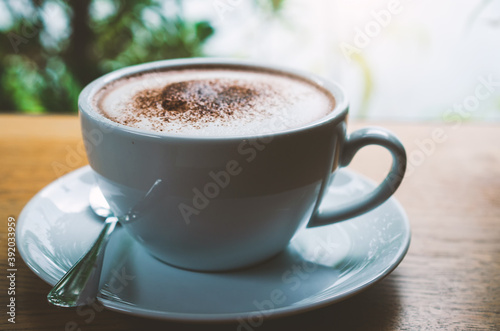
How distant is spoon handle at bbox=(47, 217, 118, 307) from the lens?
0.51 meters

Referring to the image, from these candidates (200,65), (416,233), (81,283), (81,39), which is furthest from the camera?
(81,39)

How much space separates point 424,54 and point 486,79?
34 centimetres

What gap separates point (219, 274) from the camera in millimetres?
624

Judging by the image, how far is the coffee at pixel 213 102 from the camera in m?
0.62

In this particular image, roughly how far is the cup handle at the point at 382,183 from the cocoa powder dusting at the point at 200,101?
13 centimetres

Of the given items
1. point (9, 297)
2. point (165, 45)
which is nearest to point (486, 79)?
point (165, 45)

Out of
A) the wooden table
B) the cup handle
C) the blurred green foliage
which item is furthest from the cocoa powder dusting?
the blurred green foliage

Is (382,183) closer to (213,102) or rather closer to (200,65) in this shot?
(213,102)

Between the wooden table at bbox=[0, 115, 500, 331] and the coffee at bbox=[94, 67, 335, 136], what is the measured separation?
232 millimetres

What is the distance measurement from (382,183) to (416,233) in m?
0.16

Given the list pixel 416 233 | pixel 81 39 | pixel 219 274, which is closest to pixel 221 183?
pixel 219 274

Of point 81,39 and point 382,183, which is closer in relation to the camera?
point 382,183

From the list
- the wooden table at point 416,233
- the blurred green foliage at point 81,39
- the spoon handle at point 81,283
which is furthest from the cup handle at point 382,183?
the blurred green foliage at point 81,39

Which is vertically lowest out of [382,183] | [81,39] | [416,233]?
[81,39]
